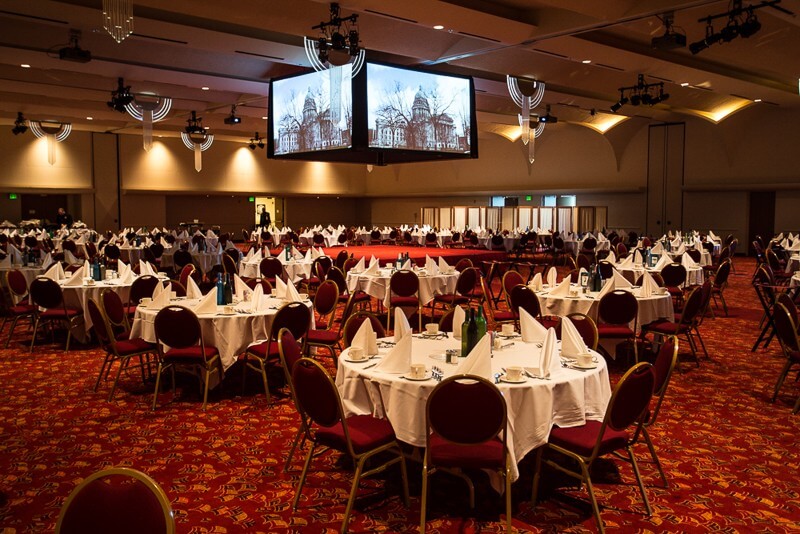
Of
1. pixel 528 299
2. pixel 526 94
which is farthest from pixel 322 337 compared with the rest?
pixel 526 94

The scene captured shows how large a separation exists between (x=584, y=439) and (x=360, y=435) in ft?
4.27

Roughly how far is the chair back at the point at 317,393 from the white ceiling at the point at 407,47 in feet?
24.0

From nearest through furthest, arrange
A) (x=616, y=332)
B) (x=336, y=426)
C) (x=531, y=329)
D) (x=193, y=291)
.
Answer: (x=336, y=426), (x=531, y=329), (x=616, y=332), (x=193, y=291)

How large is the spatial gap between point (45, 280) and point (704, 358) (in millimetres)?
7934

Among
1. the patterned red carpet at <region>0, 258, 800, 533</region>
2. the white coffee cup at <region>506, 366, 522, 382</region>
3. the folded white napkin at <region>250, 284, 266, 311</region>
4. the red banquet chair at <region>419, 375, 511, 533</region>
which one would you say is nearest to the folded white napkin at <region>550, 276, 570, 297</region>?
the patterned red carpet at <region>0, 258, 800, 533</region>

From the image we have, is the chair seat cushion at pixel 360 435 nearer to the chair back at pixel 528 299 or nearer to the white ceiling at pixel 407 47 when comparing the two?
the chair back at pixel 528 299

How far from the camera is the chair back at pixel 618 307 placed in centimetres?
702

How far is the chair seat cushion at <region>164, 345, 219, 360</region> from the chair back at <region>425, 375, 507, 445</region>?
315 cm

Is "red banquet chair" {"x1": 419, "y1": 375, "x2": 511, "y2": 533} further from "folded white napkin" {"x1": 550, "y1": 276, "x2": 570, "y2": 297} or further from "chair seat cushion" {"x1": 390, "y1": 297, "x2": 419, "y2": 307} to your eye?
"chair seat cushion" {"x1": 390, "y1": 297, "x2": 419, "y2": 307}

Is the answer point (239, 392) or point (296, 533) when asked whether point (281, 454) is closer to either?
point (296, 533)

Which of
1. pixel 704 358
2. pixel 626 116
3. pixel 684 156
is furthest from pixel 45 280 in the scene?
pixel 684 156

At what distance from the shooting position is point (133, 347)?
6355mm

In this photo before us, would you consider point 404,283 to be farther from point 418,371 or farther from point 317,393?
point 317,393

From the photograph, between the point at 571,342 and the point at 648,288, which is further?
the point at 648,288
